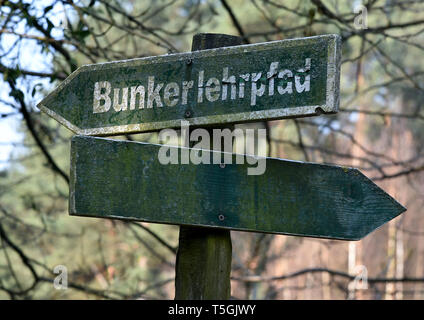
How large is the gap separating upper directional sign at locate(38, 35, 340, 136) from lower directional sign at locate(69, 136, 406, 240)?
0.15 m

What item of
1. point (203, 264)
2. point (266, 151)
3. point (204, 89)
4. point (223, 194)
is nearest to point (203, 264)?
point (203, 264)

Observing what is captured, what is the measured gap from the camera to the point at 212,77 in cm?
207

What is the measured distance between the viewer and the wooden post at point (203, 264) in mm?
2057

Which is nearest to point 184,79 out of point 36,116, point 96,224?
point 36,116

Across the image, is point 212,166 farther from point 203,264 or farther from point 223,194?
point 203,264

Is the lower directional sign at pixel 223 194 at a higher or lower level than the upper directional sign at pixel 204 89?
lower

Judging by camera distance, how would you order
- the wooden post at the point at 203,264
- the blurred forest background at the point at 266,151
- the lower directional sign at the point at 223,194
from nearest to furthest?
the lower directional sign at the point at 223,194, the wooden post at the point at 203,264, the blurred forest background at the point at 266,151

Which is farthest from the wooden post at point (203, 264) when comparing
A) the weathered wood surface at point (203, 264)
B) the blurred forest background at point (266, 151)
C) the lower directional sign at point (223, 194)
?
the blurred forest background at point (266, 151)

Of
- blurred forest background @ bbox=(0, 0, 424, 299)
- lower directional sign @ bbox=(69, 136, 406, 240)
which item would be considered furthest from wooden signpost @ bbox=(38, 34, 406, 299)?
blurred forest background @ bbox=(0, 0, 424, 299)

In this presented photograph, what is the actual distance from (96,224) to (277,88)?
1261 cm

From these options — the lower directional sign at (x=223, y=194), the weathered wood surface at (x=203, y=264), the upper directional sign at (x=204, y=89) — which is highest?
the upper directional sign at (x=204, y=89)

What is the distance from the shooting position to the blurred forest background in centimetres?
463

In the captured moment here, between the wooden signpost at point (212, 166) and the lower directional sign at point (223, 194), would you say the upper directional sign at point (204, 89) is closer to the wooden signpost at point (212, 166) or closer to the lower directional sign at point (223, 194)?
the wooden signpost at point (212, 166)

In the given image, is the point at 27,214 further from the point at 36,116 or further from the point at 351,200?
the point at 351,200
